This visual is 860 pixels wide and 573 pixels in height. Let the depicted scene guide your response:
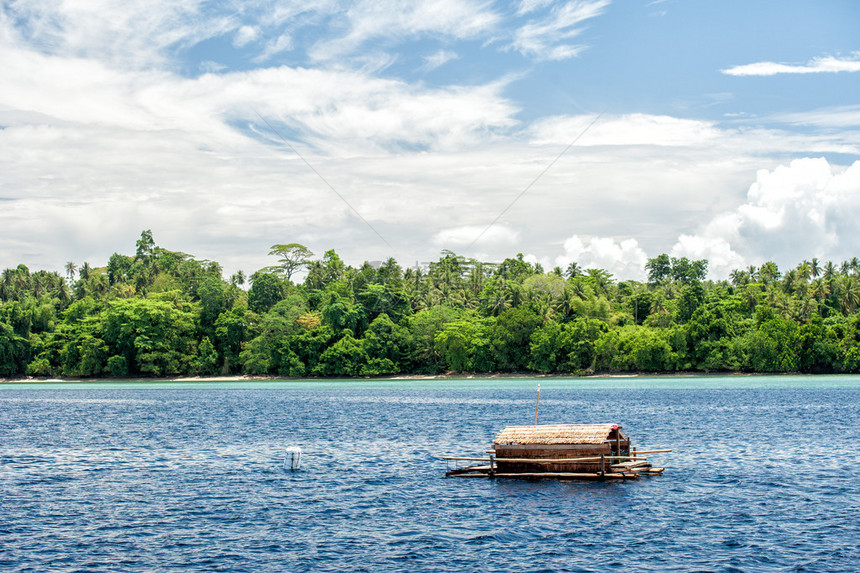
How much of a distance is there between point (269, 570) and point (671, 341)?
406 feet

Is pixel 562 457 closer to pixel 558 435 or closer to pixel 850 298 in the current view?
pixel 558 435

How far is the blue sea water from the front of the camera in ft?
78.5

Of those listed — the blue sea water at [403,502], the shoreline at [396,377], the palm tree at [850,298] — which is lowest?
the blue sea water at [403,502]

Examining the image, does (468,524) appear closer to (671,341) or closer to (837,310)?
(671,341)

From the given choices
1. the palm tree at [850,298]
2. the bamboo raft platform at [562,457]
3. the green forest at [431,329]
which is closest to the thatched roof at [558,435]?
the bamboo raft platform at [562,457]

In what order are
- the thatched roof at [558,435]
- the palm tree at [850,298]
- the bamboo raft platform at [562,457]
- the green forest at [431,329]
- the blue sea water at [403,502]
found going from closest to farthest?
the blue sea water at [403,502] → the bamboo raft platform at [562,457] → the thatched roof at [558,435] → the green forest at [431,329] → the palm tree at [850,298]

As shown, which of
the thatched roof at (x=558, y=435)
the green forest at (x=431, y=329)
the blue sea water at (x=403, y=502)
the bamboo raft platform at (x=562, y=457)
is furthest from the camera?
the green forest at (x=431, y=329)

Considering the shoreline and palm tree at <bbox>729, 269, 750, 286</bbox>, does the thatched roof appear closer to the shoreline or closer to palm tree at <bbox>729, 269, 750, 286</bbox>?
the shoreline

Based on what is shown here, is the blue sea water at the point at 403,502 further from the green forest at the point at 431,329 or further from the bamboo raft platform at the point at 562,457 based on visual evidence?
the green forest at the point at 431,329

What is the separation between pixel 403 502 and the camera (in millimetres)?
31391

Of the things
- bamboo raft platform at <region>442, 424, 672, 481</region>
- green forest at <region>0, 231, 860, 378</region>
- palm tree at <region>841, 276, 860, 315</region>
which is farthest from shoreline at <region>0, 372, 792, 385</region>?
bamboo raft platform at <region>442, 424, 672, 481</region>

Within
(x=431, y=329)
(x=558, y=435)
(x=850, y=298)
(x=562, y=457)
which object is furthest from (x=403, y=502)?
(x=850, y=298)

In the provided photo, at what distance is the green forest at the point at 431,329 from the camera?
136m

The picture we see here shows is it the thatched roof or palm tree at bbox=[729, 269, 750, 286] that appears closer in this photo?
the thatched roof
